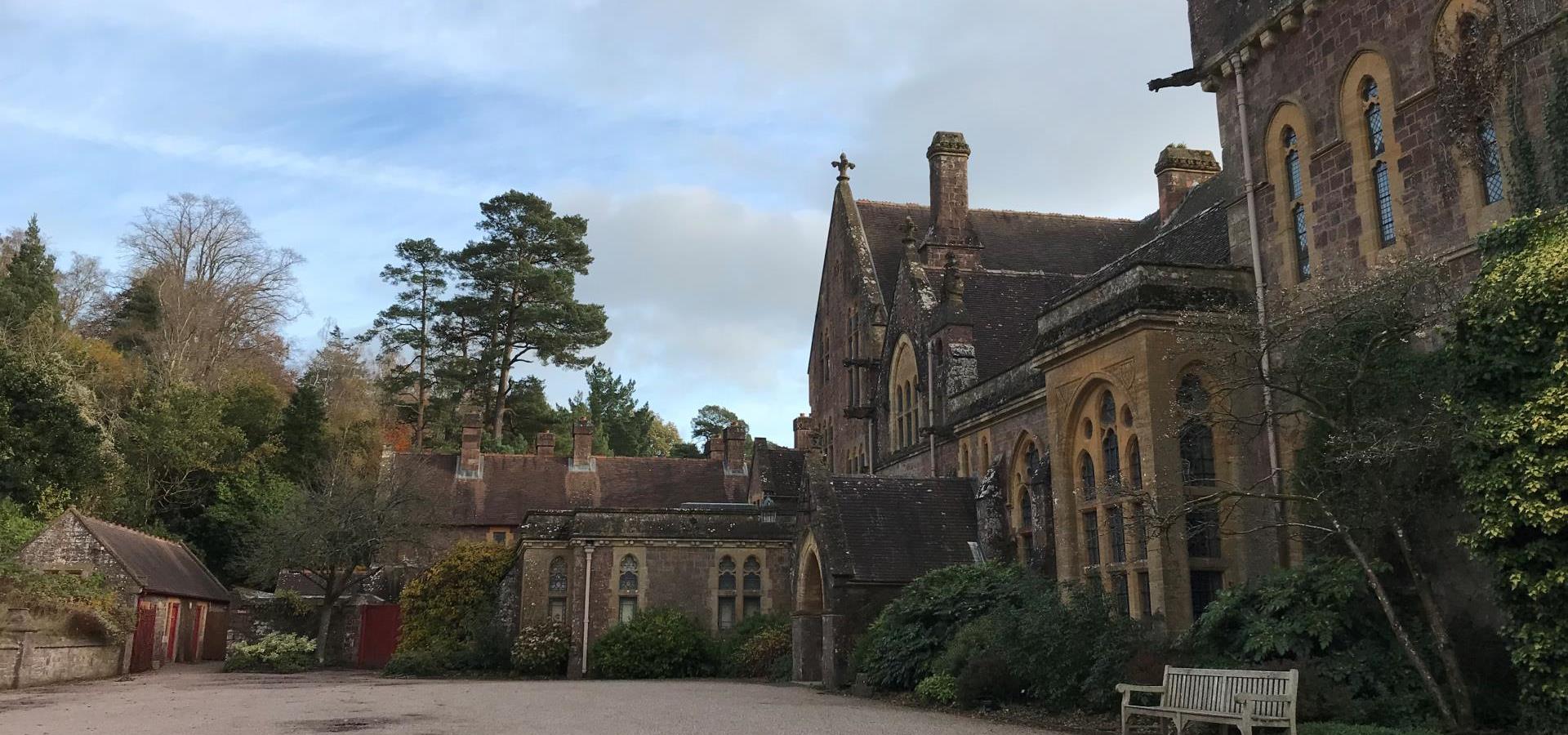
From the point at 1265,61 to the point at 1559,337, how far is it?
7405mm

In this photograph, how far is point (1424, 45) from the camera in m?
13.4

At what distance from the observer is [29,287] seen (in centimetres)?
4069

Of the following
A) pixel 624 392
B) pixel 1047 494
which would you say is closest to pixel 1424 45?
pixel 1047 494

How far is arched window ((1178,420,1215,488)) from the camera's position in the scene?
16.0 metres

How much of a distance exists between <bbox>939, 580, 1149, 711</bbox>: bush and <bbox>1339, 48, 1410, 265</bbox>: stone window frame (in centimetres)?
545

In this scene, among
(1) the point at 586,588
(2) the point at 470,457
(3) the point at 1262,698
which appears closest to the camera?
(3) the point at 1262,698

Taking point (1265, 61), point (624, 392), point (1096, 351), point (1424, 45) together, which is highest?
point (624, 392)

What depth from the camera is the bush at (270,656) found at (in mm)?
33031

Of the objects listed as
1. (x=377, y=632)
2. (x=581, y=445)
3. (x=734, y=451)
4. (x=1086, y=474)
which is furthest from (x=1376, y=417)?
(x=581, y=445)

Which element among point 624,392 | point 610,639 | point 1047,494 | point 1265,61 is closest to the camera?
point 1265,61

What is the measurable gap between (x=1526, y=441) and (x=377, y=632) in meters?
35.7

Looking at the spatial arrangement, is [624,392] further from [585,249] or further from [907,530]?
[907,530]

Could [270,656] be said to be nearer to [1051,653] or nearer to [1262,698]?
[1051,653]

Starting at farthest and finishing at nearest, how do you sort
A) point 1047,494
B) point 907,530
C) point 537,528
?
1. point 537,528
2. point 907,530
3. point 1047,494
